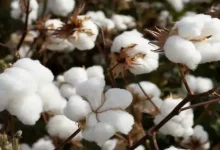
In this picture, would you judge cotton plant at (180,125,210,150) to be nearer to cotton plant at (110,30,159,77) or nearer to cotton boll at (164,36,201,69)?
cotton plant at (110,30,159,77)

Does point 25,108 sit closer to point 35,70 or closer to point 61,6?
point 35,70

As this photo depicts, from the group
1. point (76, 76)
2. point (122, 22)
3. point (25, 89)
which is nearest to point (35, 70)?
point (25, 89)

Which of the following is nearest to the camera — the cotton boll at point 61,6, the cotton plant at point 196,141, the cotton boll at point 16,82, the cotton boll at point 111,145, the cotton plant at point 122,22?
the cotton boll at point 16,82

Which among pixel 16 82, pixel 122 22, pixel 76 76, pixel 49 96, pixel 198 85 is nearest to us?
pixel 16 82

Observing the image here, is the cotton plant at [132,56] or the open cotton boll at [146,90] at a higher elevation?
the cotton plant at [132,56]

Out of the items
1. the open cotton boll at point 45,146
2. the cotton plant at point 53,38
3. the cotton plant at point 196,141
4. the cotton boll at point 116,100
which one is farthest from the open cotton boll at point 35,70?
the cotton plant at point 196,141

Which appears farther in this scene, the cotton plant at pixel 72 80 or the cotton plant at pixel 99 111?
the cotton plant at pixel 72 80

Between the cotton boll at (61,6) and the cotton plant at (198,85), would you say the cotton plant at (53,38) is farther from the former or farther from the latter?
the cotton plant at (198,85)
